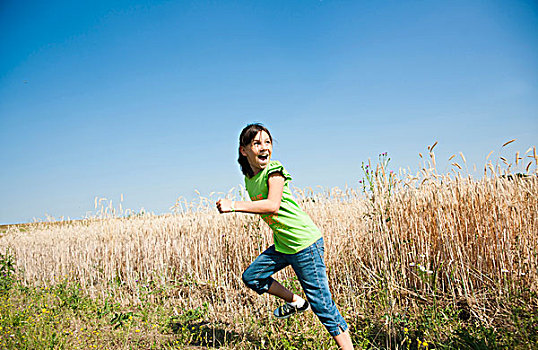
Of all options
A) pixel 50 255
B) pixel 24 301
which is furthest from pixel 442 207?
pixel 50 255

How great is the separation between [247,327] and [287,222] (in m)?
1.64

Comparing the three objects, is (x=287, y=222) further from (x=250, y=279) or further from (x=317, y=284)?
(x=250, y=279)

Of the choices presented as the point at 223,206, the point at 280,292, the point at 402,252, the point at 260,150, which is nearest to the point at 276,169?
the point at 260,150

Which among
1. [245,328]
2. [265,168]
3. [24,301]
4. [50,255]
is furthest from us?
[50,255]

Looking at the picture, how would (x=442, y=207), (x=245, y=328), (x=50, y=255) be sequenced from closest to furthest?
(x=245, y=328), (x=442, y=207), (x=50, y=255)

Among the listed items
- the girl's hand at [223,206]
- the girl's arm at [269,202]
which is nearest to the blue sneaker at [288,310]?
the girl's arm at [269,202]

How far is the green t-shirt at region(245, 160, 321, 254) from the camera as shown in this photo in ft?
8.75

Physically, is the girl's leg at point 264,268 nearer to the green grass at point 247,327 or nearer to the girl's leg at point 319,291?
the girl's leg at point 319,291

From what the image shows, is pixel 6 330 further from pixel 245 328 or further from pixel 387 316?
pixel 387 316

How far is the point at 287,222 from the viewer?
2697 mm

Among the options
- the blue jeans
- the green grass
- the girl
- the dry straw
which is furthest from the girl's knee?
the dry straw

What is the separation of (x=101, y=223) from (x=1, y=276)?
7.34ft

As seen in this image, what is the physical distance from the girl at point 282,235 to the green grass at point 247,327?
0.54 metres

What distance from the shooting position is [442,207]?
392cm
